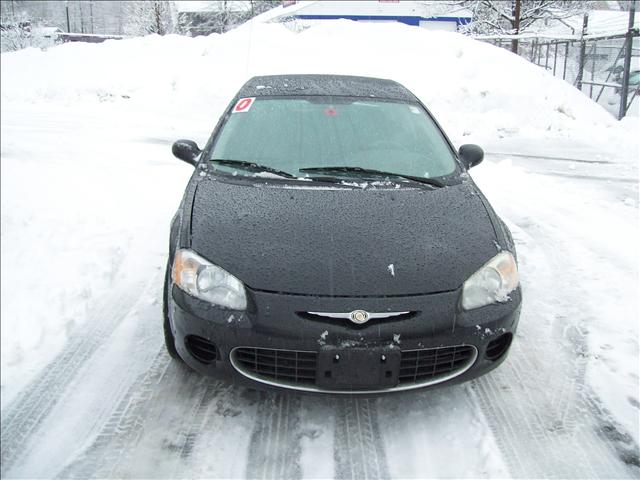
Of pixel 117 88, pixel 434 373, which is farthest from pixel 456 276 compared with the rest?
pixel 117 88

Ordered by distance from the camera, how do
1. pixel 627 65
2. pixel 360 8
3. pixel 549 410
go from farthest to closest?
1. pixel 360 8
2. pixel 627 65
3. pixel 549 410

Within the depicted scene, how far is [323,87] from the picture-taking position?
429cm

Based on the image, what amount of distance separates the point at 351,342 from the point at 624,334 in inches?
82.5

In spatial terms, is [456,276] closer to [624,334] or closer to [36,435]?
[624,334]

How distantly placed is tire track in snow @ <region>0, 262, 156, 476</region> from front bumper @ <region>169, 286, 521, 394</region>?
2.61 ft

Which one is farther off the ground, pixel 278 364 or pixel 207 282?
pixel 207 282

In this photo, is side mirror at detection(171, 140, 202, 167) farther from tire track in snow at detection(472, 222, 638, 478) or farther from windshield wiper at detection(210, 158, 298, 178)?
tire track in snow at detection(472, 222, 638, 478)

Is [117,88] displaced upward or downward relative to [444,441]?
upward

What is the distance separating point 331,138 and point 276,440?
194cm

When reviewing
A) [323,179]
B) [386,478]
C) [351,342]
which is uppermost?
[323,179]

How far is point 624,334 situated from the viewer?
11.7ft

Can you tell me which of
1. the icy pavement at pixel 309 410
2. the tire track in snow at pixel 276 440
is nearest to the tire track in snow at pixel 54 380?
the icy pavement at pixel 309 410

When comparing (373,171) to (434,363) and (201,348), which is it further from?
(201,348)

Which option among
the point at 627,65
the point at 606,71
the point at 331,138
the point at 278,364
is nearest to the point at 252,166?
the point at 331,138
